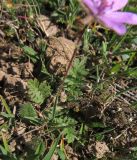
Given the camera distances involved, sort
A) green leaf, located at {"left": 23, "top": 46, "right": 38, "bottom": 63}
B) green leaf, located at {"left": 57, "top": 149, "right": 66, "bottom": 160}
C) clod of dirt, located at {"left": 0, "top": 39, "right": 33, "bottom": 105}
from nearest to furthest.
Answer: green leaf, located at {"left": 57, "top": 149, "right": 66, "bottom": 160}, clod of dirt, located at {"left": 0, "top": 39, "right": 33, "bottom": 105}, green leaf, located at {"left": 23, "top": 46, "right": 38, "bottom": 63}

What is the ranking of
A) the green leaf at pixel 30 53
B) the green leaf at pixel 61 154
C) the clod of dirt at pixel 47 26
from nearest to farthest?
the green leaf at pixel 61 154, the green leaf at pixel 30 53, the clod of dirt at pixel 47 26

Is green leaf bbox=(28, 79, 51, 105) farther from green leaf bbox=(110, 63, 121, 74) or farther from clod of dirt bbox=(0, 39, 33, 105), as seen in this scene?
green leaf bbox=(110, 63, 121, 74)

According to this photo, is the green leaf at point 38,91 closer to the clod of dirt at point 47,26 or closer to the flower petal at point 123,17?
the clod of dirt at point 47,26

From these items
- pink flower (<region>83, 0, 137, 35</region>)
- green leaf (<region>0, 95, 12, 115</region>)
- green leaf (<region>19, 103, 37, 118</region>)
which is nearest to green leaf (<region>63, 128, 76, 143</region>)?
green leaf (<region>19, 103, 37, 118</region>)

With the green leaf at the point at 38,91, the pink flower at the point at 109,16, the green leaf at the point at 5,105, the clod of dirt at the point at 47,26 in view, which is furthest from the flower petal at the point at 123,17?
the clod of dirt at the point at 47,26

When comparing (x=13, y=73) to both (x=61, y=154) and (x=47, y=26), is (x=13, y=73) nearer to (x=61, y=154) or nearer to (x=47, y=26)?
(x=47, y=26)

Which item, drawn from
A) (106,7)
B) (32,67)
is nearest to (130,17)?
(106,7)
